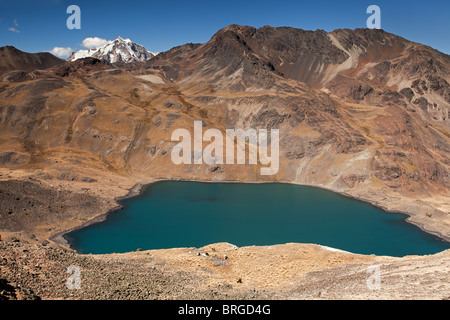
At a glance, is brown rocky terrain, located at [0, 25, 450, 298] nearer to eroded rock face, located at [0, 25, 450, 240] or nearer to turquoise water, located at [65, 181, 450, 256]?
eroded rock face, located at [0, 25, 450, 240]

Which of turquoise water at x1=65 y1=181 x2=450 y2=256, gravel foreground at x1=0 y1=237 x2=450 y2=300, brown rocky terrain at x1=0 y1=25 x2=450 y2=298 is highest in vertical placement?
brown rocky terrain at x1=0 y1=25 x2=450 y2=298

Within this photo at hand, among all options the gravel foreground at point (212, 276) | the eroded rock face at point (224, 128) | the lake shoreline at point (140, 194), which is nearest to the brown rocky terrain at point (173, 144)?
the eroded rock face at point (224, 128)

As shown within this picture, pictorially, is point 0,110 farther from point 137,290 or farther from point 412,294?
point 412,294

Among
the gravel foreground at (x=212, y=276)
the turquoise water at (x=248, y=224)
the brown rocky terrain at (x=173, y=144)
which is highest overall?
the brown rocky terrain at (x=173, y=144)

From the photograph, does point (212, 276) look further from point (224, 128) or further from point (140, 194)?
point (224, 128)

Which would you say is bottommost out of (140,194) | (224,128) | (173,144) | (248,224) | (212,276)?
(248,224)

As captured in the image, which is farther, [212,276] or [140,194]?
[140,194]

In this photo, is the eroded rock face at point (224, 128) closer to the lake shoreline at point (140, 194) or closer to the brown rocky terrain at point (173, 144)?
the brown rocky terrain at point (173, 144)

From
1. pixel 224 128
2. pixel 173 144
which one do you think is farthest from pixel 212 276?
pixel 224 128

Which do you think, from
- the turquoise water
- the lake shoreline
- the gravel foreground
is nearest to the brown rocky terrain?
the lake shoreline

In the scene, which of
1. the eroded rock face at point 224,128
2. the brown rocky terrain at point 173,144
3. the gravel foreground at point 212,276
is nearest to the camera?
the gravel foreground at point 212,276
